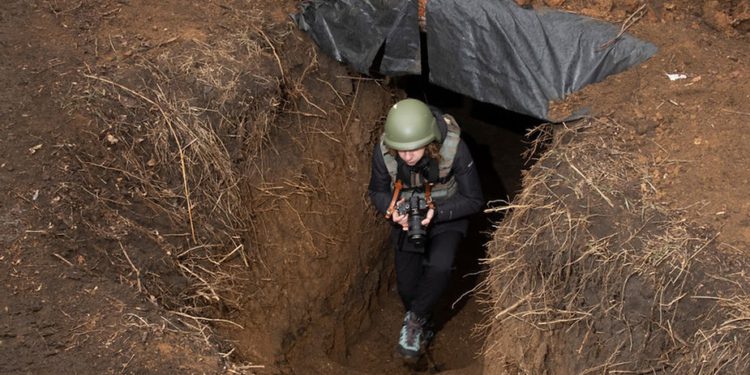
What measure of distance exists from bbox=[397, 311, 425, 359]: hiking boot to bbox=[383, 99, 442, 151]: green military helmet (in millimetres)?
1362

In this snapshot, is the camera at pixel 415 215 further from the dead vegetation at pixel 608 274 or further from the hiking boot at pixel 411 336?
the hiking boot at pixel 411 336

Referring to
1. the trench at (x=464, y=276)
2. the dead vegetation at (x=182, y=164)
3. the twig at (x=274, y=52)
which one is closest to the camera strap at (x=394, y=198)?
the trench at (x=464, y=276)

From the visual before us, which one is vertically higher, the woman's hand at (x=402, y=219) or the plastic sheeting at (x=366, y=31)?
the plastic sheeting at (x=366, y=31)

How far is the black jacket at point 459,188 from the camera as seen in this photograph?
5.02 m

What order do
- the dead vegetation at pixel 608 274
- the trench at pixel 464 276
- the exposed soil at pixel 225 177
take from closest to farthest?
the dead vegetation at pixel 608 274 → the exposed soil at pixel 225 177 → the trench at pixel 464 276

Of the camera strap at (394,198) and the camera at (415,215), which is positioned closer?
the camera at (415,215)

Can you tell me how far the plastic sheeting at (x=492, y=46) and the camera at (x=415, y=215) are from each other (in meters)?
0.92

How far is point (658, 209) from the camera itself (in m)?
4.34

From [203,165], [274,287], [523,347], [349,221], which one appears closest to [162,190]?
[203,165]

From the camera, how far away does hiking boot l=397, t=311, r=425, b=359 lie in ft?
18.3

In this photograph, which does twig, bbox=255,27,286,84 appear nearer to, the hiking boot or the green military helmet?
the green military helmet

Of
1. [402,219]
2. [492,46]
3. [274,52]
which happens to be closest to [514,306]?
[402,219]

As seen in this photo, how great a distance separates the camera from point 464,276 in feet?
19.0

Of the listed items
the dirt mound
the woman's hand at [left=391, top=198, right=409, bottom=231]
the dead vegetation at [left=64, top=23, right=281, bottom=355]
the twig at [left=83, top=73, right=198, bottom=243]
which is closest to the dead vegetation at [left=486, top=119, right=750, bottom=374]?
the dirt mound
